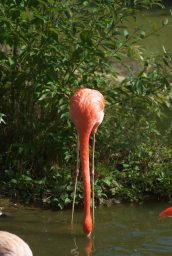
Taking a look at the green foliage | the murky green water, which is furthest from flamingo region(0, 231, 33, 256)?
the green foliage

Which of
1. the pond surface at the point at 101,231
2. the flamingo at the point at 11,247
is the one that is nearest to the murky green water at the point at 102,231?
the pond surface at the point at 101,231

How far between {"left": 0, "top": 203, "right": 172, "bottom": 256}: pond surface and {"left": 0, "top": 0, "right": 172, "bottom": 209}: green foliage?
248 mm

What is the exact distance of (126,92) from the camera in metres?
6.96

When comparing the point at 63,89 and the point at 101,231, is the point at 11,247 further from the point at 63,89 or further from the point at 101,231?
the point at 63,89

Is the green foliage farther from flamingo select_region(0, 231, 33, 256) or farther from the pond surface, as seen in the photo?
flamingo select_region(0, 231, 33, 256)

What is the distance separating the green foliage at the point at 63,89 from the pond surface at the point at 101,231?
0.81ft

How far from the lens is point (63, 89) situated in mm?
6691

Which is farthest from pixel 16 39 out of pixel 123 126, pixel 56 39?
pixel 123 126

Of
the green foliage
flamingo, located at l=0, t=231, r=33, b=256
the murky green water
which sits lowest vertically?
the murky green water

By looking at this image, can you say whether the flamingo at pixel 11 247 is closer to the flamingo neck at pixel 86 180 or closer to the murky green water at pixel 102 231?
the murky green water at pixel 102 231

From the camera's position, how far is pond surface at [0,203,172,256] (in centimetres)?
571

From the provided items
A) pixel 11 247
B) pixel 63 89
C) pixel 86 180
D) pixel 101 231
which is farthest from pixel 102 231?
pixel 11 247

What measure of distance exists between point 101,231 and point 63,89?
1.45m

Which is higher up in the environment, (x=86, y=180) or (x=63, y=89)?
(x=63, y=89)
